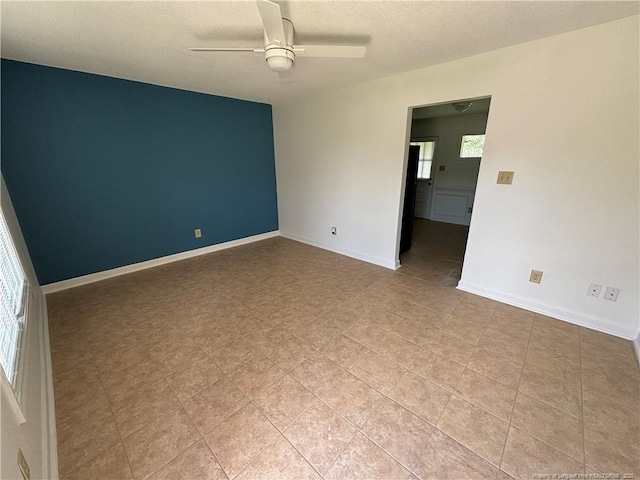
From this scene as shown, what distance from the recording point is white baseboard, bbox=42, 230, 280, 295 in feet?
9.53

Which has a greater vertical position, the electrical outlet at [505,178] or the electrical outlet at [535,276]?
the electrical outlet at [505,178]

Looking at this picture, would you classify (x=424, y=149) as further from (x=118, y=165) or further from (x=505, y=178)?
(x=118, y=165)

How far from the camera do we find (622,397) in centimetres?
159

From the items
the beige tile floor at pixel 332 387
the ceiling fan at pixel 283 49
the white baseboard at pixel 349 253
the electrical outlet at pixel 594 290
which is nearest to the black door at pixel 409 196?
the white baseboard at pixel 349 253

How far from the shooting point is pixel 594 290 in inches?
85.6

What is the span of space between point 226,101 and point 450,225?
4977 mm

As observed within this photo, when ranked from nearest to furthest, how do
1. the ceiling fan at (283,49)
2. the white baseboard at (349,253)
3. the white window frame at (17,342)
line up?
1. the white window frame at (17,342)
2. the ceiling fan at (283,49)
3. the white baseboard at (349,253)

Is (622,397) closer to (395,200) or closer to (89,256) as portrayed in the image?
(395,200)

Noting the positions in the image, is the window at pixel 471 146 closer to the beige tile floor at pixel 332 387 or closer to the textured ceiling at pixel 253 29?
the textured ceiling at pixel 253 29

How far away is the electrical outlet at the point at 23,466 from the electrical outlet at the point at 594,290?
3596 mm

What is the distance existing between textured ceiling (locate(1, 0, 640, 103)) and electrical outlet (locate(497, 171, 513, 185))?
1.05m

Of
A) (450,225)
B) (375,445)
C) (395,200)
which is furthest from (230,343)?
(450,225)

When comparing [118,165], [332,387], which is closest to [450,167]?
[332,387]

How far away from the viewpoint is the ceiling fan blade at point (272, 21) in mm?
1341
